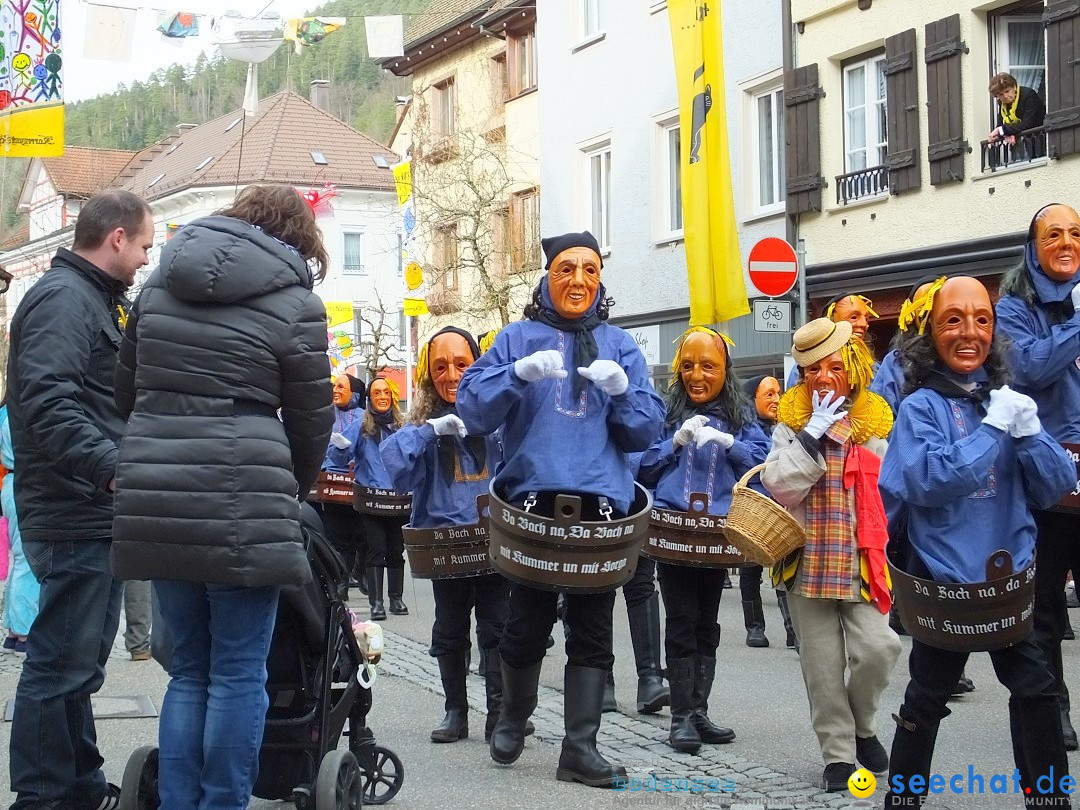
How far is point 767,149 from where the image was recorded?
857 inches

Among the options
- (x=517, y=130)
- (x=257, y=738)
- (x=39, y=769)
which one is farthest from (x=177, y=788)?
(x=517, y=130)

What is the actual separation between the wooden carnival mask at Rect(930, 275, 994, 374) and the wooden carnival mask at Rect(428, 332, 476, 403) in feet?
9.91

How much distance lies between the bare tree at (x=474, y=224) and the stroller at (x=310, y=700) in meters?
21.5

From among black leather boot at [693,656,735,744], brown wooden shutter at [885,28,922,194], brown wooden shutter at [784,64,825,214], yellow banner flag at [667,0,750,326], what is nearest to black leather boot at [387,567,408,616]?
yellow banner flag at [667,0,750,326]

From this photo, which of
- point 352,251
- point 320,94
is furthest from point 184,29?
point 320,94

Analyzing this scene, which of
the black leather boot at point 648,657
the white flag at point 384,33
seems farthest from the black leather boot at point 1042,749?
the white flag at point 384,33

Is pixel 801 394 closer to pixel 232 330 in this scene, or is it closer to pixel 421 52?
pixel 232 330

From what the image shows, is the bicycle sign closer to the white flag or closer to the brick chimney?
the white flag

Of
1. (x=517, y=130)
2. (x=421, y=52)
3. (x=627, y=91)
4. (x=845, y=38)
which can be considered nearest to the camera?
(x=845, y=38)

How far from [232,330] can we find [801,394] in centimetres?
245

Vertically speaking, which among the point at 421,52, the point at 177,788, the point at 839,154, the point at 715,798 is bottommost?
the point at 715,798

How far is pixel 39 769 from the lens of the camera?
5.34 meters

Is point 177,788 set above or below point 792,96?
below

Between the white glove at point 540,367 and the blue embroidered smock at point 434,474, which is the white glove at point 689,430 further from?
the white glove at point 540,367
